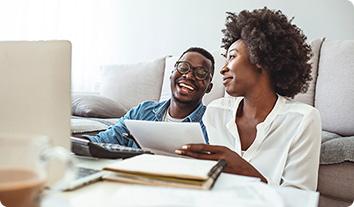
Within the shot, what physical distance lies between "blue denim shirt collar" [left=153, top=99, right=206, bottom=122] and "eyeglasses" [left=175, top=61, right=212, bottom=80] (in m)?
0.12

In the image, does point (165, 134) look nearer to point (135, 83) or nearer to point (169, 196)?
point (169, 196)

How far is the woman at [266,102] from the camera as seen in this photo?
50.3 inches

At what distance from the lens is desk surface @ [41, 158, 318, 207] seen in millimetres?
605

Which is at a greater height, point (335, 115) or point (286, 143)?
point (286, 143)

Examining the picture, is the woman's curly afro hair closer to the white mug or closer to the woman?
the woman

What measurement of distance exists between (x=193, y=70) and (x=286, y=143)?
0.42 meters

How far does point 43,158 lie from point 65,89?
0.19 m

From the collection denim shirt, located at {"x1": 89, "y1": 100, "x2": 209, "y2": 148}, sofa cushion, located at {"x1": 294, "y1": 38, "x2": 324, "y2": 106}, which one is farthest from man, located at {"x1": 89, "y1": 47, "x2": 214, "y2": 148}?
sofa cushion, located at {"x1": 294, "y1": 38, "x2": 324, "y2": 106}

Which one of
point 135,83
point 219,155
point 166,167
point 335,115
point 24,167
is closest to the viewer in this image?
point 24,167

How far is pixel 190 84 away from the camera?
1544 millimetres

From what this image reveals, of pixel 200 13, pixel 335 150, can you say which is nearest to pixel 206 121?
pixel 335 150

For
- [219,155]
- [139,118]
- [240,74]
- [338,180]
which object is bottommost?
[338,180]

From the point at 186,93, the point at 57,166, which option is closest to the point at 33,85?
the point at 57,166

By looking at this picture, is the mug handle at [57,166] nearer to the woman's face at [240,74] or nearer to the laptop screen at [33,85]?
the laptop screen at [33,85]
